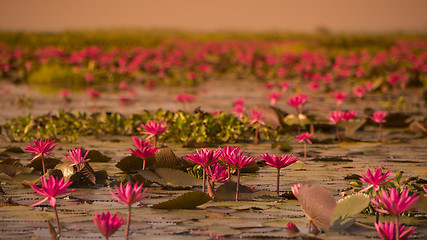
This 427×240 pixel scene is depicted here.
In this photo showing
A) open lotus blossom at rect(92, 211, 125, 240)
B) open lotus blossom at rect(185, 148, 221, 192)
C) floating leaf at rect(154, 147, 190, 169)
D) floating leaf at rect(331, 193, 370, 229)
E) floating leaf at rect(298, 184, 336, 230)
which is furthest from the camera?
floating leaf at rect(154, 147, 190, 169)

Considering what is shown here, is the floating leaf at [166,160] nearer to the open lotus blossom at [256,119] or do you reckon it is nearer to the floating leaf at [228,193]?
the floating leaf at [228,193]

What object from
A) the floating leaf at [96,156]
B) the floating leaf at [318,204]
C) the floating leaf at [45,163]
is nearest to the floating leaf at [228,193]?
the floating leaf at [318,204]

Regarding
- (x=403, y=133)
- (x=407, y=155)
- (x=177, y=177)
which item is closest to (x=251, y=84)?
(x=403, y=133)

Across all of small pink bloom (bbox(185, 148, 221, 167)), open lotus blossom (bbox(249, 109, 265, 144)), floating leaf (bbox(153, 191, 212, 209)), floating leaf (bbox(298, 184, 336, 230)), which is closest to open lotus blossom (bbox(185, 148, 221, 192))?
small pink bloom (bbox(185, 148, 221, 167))

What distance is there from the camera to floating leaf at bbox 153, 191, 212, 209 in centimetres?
367

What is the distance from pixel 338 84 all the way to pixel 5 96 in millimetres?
8340

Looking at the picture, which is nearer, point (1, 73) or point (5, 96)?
point (5, 96)

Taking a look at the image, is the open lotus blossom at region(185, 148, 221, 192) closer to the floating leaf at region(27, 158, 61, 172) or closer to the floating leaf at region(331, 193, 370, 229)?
the floating leaf at region(331, 193, 370, 229)

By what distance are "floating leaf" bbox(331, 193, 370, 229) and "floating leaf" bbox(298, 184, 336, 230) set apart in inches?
4.8

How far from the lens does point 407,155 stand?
604cm

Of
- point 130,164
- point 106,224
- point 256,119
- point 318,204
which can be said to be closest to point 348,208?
point 318,204

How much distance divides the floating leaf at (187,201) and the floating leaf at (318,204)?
663 mm

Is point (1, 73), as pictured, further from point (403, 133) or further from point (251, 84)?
point (403, 133)

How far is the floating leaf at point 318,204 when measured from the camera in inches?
124
